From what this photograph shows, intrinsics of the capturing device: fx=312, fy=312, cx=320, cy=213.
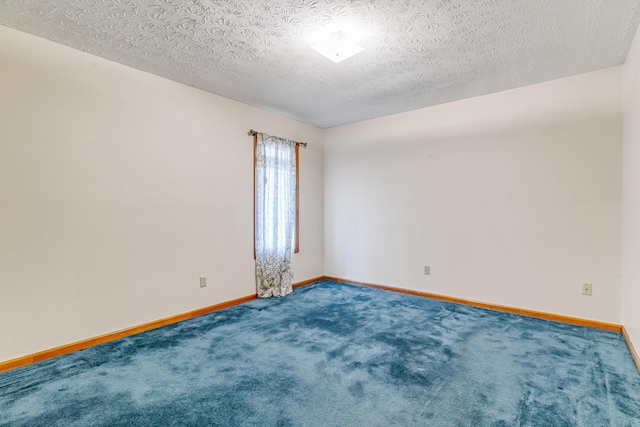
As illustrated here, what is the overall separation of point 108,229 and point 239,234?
1443mm

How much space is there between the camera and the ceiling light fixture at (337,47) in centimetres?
240

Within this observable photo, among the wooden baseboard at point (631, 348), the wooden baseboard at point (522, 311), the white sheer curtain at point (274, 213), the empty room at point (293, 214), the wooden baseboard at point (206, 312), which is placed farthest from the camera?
the white sheer curtain at point (274, 213)

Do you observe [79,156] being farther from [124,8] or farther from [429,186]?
[429,186]

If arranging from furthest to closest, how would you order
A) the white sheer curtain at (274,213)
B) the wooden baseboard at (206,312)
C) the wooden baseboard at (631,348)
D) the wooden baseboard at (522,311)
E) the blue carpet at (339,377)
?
1. the white sheer curtain at (274,213)
2. the wooden baseboard at (522,311)
3. the wooden baseboard at (206,312)
4. the wooden baseboard at (631,348)
5. the blue carpet at (339,377)

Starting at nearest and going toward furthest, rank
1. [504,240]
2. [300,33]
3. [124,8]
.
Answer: [124,8] < [300,33] < [504,240]

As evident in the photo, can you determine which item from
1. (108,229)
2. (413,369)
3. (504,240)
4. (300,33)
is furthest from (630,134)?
(108,229)

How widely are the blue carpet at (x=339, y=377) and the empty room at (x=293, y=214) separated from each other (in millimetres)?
19

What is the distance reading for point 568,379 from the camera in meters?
2.10

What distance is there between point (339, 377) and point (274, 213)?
Result: 253 centimetres

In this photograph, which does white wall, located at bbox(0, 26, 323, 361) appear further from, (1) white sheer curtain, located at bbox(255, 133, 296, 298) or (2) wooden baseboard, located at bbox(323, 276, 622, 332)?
(2) wooden baseboard, located at bbox(323, 276, 622, 332)

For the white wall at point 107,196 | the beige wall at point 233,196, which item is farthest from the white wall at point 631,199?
the white wall at point 107,196

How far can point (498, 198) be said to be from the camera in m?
3.62

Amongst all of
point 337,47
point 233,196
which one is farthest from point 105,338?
point 337,47

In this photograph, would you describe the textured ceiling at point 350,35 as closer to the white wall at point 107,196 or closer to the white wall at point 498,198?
the white wall at point 107,196
